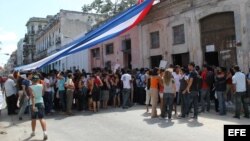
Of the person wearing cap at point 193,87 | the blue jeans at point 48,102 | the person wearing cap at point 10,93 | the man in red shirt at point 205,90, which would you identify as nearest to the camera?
the person wearing cap at point 193,87

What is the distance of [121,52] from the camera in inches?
924

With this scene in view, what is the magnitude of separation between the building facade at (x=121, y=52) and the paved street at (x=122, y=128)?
8.71 metres

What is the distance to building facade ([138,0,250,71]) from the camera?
48.2ft

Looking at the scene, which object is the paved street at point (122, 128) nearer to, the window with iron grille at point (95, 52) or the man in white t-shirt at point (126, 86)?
the man in white t-shirt at point (126, 86)

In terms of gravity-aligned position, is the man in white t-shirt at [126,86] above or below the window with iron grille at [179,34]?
below

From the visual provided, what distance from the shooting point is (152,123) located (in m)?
10.6

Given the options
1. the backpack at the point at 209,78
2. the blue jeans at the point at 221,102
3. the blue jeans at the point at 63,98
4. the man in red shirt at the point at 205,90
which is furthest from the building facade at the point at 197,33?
the blue jeans at the point at 63,98

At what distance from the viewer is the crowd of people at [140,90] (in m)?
11.1

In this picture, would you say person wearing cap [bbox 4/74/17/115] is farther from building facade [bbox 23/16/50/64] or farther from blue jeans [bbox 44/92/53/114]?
building facade [bbox 23/16/50/64]

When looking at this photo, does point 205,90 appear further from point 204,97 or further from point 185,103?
point 185,103

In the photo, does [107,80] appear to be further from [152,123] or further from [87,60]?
[87,60]

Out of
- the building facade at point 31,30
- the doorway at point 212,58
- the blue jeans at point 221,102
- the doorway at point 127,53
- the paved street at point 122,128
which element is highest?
the building facade at point 31,30

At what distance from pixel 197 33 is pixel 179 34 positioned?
142 cm

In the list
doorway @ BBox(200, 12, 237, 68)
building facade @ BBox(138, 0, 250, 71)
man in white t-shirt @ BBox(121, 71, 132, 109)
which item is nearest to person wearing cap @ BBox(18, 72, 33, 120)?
man in white t-shirt @ BBox(121, 71, 132, 109)
